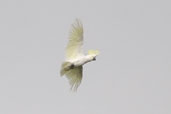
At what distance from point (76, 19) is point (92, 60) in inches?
28.9

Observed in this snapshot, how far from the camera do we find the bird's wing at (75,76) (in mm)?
8219

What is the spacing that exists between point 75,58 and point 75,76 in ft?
1.25

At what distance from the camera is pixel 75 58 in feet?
26.2

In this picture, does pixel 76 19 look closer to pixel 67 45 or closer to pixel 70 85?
pixel 67 45

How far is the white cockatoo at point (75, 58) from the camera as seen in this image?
7.86 m

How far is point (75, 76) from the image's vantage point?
8.27 m

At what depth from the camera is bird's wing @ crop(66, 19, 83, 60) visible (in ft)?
26.5

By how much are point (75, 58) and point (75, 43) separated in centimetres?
→ 30

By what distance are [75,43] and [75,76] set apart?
1.64ft

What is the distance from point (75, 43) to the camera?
820 centimetres

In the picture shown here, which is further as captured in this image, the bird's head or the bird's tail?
the bird's tail

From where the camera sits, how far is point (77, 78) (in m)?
8.30

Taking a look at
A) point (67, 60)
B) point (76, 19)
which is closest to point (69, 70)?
point (67, 60)

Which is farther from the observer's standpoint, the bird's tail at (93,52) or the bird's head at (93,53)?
the bird's tail at (93,52)
